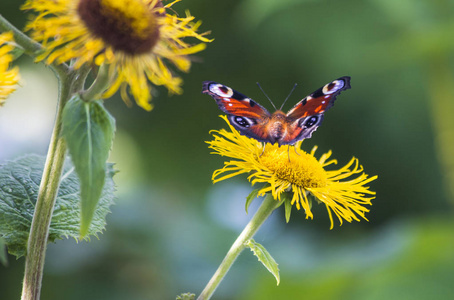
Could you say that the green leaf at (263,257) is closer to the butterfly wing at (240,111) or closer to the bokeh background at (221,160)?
the butterfly wing at (240,111)

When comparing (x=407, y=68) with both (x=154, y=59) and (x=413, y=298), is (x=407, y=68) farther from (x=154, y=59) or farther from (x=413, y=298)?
(x=154, y=59)

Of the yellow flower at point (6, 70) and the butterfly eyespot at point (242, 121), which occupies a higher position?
the butterfly eyespot at point (242, 121)

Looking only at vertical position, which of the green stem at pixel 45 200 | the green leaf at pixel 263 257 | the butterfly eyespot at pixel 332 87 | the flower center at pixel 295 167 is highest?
the butterfly eyespot at pixel 332 87

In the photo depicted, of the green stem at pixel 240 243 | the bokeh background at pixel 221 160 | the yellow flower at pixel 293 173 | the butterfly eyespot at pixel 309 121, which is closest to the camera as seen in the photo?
the green stem at pixel 240 243

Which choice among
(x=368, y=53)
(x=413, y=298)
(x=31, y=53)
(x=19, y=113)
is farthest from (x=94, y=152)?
(x=19, y=113)

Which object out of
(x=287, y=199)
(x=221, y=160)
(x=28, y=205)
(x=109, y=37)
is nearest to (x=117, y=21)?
(x=109, y=37)

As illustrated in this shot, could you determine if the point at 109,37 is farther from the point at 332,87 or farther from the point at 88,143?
the point at 332,87

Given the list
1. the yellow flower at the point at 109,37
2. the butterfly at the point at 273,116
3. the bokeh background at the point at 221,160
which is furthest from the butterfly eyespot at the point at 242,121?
the bokeh background at the point at 221,160
